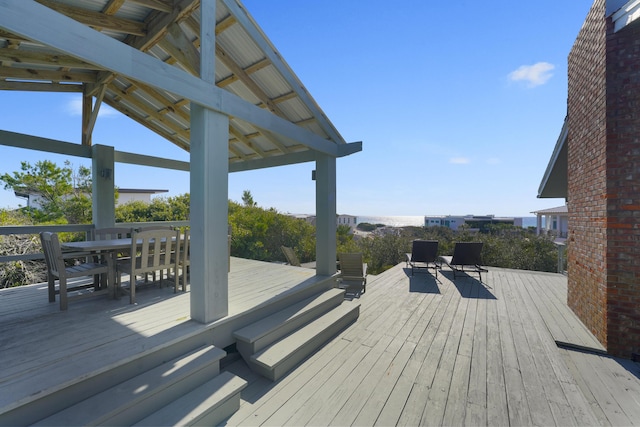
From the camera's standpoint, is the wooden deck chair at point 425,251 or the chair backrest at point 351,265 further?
the wooden deck chair at point 425,251

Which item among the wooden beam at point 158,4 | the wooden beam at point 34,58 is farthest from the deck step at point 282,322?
the wooden beam at point 34,58

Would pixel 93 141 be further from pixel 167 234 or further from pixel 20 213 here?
pixel 20 213

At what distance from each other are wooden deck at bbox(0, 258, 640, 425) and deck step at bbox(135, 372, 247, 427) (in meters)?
0.15

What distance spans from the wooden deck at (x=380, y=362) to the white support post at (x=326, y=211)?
27.6 inches

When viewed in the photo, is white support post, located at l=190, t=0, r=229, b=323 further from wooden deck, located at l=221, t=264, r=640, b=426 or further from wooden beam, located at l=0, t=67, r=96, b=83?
wooden beam, located at l=0, t=67, r=96, b=83

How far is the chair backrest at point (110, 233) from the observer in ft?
16.5

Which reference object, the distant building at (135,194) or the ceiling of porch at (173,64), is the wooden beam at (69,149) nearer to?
the ceiling of porch at (173,64)

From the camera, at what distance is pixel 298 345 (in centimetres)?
327

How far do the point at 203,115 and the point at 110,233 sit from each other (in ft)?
12.8

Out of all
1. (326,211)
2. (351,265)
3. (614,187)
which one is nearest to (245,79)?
(326,211)

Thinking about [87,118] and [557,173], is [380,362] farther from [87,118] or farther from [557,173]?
[87,118]

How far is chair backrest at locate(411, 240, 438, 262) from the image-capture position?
25.3 ft

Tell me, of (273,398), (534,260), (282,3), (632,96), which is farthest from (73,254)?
(534,260)

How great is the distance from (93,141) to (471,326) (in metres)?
8.64
